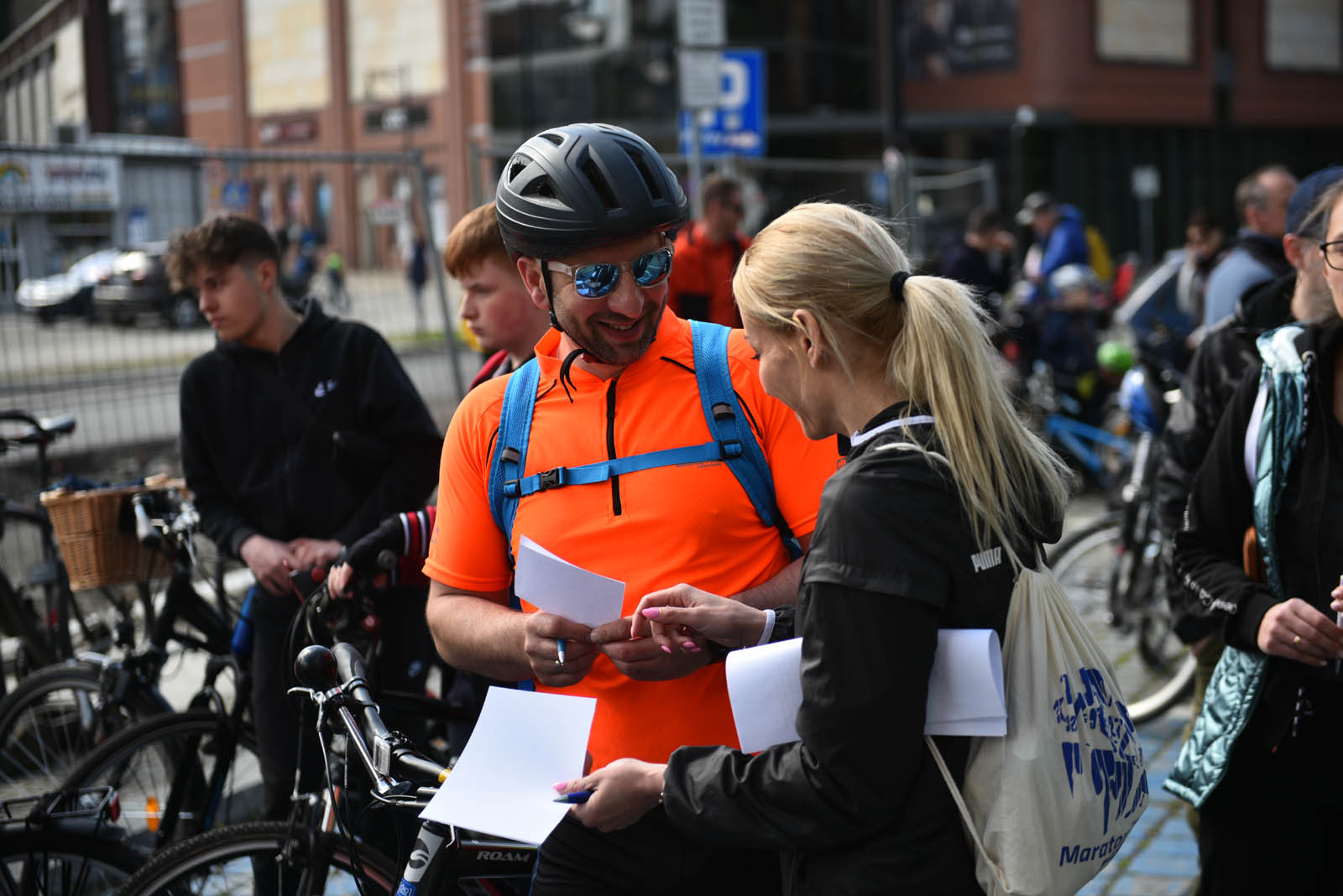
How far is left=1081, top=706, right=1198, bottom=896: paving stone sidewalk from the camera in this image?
13.2 feet

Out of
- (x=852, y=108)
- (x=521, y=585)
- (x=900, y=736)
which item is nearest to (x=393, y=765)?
(x=521, y=585)

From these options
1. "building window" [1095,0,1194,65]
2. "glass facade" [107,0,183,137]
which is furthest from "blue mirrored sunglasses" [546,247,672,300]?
"glass facade" [107,0,183,137]

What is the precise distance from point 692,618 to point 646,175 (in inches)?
33.3

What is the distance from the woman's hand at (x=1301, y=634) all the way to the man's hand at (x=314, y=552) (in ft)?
7.61

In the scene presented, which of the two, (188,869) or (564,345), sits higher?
(564,345)

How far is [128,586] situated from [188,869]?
2565 mm

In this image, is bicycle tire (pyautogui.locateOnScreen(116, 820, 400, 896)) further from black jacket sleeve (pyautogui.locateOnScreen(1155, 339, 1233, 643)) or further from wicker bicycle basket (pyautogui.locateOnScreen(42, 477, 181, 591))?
black jacket sleeve (pyautogui.locateOnScreen(1155, 339, 1233, 643))

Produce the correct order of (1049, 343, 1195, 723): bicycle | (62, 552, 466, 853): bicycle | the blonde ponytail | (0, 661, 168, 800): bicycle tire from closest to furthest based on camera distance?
the blonde ponytail → (62, 552, 466, 853): bicycle → (0, 661, 168, 800): bicycle tire → (1049, 343, 1195, 723): bicycle

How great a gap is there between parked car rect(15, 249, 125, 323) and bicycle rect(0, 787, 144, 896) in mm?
3762

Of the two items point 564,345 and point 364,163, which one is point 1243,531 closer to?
point 564,345

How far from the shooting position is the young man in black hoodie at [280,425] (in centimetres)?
379

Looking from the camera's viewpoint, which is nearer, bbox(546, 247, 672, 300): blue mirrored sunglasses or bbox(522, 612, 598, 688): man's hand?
bbox(522, 612, 598, 688): man's hand

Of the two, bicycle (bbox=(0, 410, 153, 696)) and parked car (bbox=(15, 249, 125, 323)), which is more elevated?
parked car (bbox=(15, 249, 125, 323))

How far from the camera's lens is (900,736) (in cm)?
166
